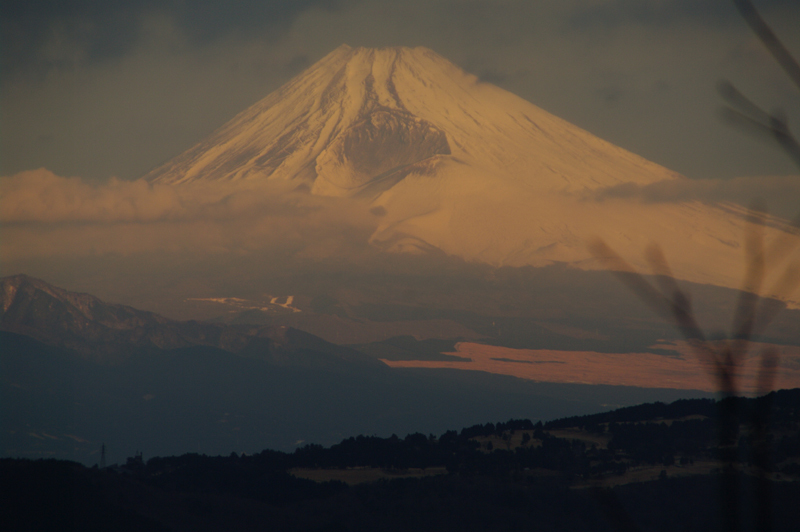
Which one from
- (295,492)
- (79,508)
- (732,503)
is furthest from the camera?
(295,492)

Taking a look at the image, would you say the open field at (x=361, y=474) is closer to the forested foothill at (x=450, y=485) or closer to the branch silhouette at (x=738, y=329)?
the forested foothill at (x=450, y=485)

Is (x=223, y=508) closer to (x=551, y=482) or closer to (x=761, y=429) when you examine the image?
(x=551, y=482)

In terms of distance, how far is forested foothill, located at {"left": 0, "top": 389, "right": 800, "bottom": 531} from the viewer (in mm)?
47031

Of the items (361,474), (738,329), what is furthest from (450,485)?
(738,329)

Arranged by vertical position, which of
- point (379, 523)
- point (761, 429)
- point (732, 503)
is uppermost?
point (761, 429)

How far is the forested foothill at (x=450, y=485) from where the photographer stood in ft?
154

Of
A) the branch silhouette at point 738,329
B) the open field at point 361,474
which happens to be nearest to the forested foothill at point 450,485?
the open field at point 361,474

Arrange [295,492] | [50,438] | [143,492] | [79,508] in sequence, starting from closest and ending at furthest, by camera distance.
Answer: [79,508], [143,492], [295,492], [50,438]

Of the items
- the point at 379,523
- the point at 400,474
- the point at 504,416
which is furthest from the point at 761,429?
the point at 504,416

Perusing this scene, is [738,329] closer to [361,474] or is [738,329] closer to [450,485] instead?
[450,485]

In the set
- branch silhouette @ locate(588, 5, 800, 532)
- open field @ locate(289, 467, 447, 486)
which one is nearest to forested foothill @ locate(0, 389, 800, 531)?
open field @ locate(289, 467, 447, 486)

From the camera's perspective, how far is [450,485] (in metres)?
54.5

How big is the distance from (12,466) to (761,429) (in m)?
52.4

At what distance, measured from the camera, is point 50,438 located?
186000 mm
